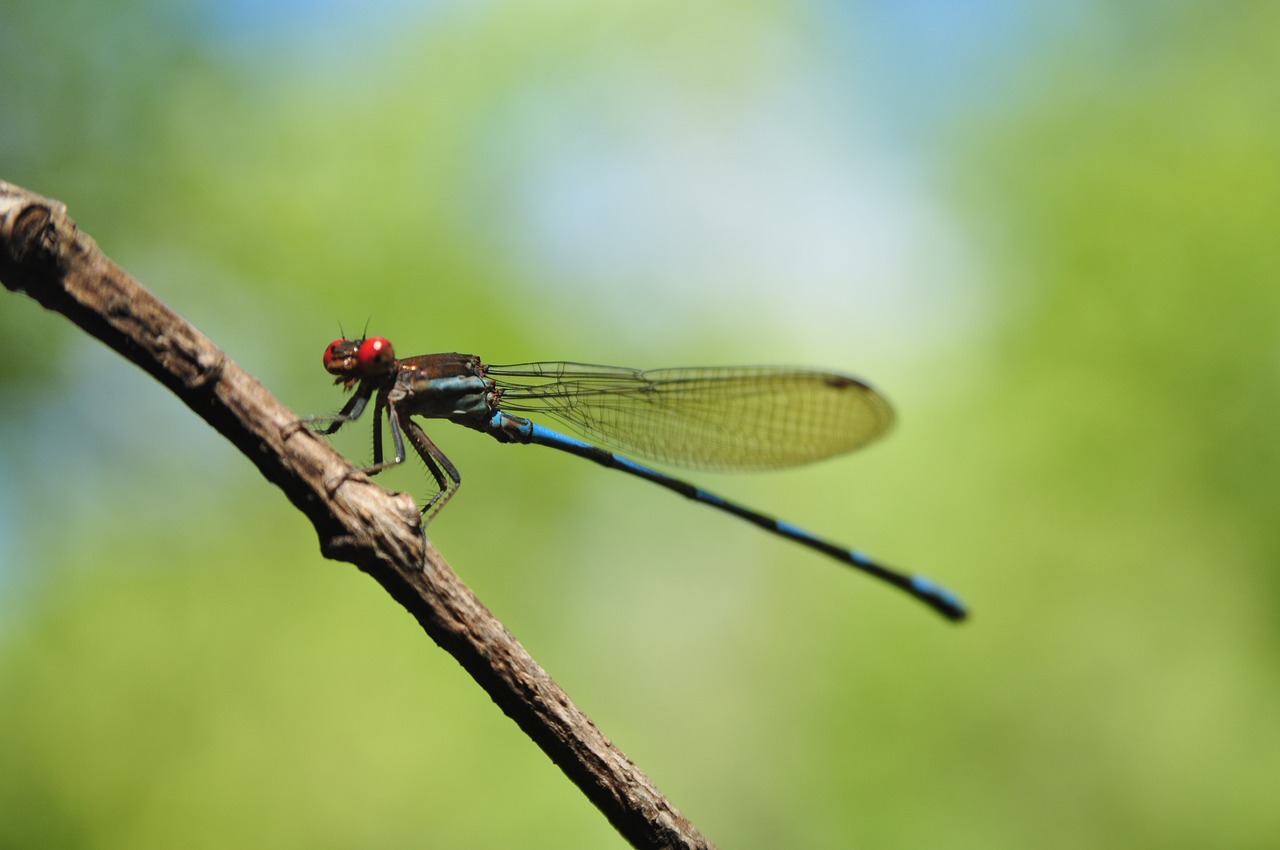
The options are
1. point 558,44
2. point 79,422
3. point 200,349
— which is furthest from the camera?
point 558,44

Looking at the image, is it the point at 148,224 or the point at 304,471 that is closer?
the point at 304,471

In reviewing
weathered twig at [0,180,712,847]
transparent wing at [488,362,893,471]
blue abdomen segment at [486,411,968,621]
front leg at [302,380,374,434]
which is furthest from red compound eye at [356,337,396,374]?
transparent wing at [488,362,893,471]

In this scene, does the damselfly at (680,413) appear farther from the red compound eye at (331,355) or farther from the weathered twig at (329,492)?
the weathered twig at (329,492)

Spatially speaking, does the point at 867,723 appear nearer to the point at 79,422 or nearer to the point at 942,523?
the point at 942,523

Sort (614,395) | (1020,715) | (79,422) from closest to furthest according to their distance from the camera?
(614,395)
(79,422)
(1020,715)

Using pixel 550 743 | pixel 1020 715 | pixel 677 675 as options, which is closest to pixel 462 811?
pixel 677 675

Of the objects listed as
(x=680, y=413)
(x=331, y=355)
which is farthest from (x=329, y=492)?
(x=680, y=413)

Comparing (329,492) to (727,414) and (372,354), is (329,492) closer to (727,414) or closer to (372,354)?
(372,354)

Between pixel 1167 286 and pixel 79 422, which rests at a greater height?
pixel 1167 286
